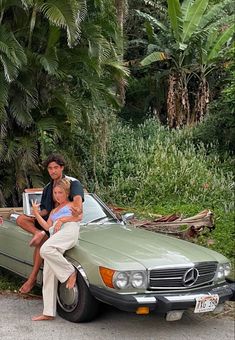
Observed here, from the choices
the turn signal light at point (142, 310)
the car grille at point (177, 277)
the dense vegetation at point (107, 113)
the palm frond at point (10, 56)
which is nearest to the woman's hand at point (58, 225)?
the car grille at point (177, 277)

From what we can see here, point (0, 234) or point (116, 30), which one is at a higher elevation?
point (116, 30)

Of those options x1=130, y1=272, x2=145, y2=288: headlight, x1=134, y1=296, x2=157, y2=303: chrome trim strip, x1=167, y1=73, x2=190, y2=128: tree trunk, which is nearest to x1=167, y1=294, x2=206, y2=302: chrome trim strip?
A: x1=134, y1=296, x2=157, y2=303: chrome trim strip

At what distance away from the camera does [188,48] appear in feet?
55.4

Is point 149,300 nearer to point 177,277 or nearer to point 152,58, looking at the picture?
point 177,277

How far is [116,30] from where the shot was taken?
1176 cm

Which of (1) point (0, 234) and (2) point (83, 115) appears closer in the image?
(1) point (0, 234)

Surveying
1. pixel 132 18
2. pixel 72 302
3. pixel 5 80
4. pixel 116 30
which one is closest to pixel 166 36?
pixel 132 18

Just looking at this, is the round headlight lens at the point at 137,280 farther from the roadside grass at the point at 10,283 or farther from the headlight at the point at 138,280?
the roadside grass at the point at 10,283

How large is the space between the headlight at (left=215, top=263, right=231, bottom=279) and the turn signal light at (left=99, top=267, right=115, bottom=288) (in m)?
1.28

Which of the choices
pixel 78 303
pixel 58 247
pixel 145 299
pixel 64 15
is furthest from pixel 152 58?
pixel 145 299

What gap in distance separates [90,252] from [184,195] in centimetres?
683

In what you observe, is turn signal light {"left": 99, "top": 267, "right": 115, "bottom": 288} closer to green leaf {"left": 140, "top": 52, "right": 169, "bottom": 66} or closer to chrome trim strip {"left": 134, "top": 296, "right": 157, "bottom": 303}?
chrome trim strip {"left": 134, "top": 296, "right": 157, "bottom": 303}

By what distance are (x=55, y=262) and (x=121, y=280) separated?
781 millimetres

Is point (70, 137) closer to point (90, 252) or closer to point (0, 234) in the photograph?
point (0, 234)
